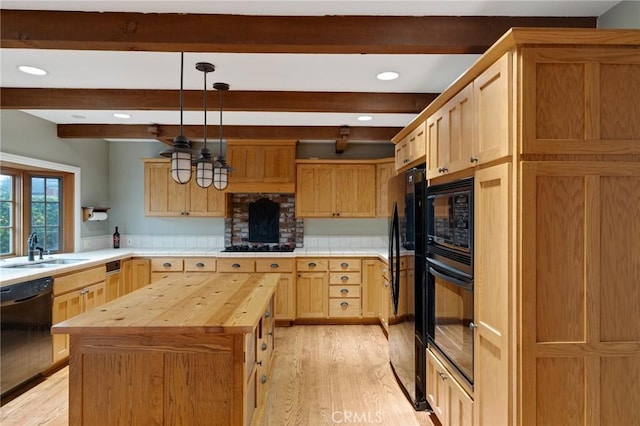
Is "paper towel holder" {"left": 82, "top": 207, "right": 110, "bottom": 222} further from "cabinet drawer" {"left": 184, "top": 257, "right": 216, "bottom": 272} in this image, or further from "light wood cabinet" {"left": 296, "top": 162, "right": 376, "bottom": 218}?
"light wood cabinet" {"left": 296, "top": 162, "right": 376, "bottom": 218}

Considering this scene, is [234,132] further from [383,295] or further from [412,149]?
[383,295]

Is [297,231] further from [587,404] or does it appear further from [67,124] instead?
[587,404]

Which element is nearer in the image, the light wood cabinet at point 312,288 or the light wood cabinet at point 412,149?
the light wood cabinet at point 412,149

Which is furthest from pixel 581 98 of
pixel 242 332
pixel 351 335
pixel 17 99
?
pixel 17 99

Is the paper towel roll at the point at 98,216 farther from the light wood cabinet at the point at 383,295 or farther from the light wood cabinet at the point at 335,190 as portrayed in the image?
the light wood cabinet at the point at 383,295

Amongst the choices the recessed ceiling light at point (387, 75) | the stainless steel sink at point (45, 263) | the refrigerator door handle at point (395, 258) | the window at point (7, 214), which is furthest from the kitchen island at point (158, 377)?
the window at point (7, 214)

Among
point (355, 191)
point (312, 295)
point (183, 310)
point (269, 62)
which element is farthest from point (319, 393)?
point (355, 191)

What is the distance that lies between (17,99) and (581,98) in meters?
3.96

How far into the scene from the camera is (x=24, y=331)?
9.56 ft

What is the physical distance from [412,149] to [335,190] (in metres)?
2.25

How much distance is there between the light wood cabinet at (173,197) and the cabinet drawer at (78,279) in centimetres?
123

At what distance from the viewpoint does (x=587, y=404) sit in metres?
1.45

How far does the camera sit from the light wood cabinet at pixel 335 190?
4.99m

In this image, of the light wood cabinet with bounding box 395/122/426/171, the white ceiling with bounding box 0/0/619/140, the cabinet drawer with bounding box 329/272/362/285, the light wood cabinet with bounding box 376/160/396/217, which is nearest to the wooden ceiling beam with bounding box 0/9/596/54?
the white ceiling with bounding box 0/0/619/140
